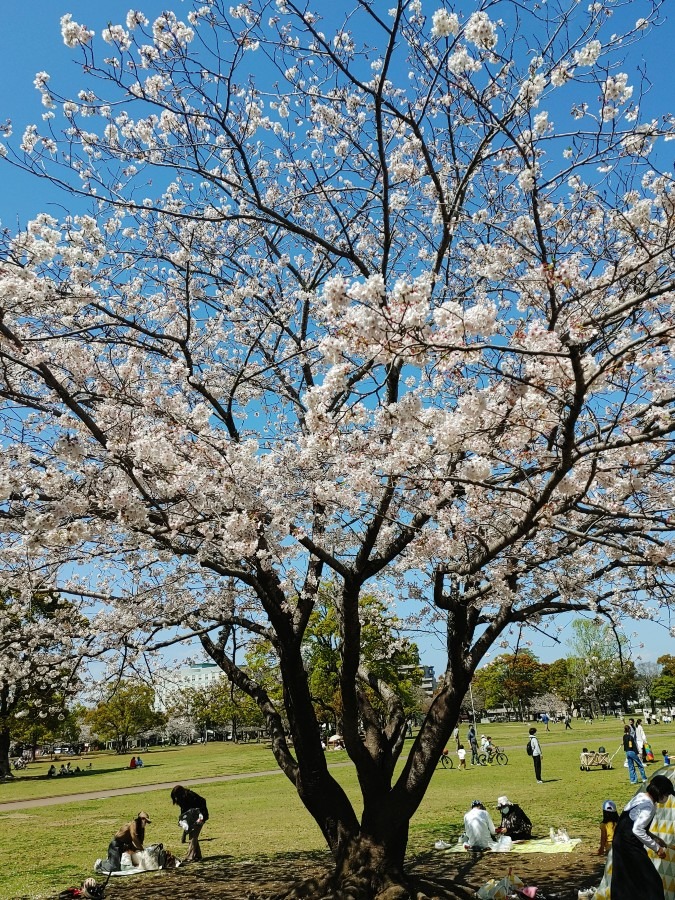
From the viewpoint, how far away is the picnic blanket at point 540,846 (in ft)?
27.9

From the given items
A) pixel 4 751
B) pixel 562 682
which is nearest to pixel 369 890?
pixel 4 751

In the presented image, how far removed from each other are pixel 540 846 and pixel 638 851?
13.9ft

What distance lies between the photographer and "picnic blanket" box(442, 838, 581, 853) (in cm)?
852

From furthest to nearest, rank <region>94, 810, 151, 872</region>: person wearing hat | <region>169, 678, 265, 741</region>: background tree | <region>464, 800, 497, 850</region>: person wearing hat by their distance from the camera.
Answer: <region>169, 678, 265, 741</region>: background tree < <region>464, 800, 497, 850</region>: person wearing hat < <region>94, 810, 151, 872</region>: person wearing hat

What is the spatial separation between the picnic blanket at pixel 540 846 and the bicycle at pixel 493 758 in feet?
49.4

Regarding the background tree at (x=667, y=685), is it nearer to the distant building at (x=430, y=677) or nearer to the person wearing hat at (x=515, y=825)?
the distant building at (x=430, y=677)

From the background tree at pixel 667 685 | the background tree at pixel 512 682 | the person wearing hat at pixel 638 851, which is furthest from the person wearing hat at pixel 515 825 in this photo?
the background tree at pixel 667 685

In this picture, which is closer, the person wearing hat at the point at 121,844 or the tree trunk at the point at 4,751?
the person wearing hat at the point at 121,844

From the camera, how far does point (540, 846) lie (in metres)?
8.81

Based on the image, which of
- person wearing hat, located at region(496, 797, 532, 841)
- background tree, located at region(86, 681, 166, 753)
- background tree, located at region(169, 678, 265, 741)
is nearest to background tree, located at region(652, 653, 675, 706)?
background tree, located at region(169, 678, 265, 741)

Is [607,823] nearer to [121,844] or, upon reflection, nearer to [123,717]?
[121,844]

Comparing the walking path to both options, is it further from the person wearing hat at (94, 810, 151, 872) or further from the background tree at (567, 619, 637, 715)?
the background tree at (567, 619, 637, 715)

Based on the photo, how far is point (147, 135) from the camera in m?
6.04

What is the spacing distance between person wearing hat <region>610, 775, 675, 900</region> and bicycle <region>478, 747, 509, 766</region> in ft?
63.8
